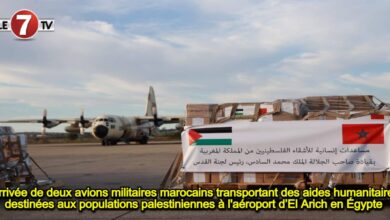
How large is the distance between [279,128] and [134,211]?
Answer: 3.12 metres

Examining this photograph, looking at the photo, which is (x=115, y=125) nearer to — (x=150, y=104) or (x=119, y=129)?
(x=119, y=129)

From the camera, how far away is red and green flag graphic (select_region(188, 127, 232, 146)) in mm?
9977

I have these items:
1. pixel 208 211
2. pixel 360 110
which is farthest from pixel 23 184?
pixel 360 110

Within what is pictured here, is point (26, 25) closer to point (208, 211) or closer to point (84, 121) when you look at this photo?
point (208, 211)

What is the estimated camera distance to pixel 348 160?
9.37 metres

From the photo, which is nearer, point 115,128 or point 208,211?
point 208,211

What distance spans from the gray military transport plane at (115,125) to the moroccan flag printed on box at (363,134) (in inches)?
1545

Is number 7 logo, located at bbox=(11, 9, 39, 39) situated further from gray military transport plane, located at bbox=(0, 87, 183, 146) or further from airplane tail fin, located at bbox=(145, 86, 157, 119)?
airplane tail fin, located at bbox=(145, 86, 157, 119)

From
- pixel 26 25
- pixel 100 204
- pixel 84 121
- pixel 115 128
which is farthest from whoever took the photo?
pixel 84 121

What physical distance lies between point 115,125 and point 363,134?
1602 inches

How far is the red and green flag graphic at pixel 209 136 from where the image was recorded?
998 centimetres

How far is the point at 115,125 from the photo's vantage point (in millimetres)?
48594

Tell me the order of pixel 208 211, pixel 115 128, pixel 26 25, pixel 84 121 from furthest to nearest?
pixel 84 121 → pixel 115 128 → pixel 26 25 → pixel 208 211

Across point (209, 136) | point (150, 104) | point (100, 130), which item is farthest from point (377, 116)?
point (150, 104)
